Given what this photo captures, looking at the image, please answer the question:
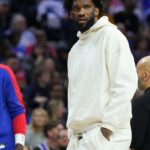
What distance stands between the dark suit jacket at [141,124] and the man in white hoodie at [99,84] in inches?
20.8

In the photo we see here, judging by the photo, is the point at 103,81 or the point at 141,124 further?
the point at 141,124

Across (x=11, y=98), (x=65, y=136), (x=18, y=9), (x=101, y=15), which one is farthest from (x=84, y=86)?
(x=18, y=9)

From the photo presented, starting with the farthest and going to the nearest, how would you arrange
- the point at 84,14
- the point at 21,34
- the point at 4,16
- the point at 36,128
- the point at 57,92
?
the point at 4,16
the point at 21,34
the point at 57,92
the point at 36,128
the point at 84,14

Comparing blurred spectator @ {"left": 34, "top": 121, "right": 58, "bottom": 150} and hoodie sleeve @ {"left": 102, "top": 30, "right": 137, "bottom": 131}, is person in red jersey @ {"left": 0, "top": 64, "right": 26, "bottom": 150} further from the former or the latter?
blurred spectator @ {"left": 34, "top": 121, "right": 58, "bottom": 150}

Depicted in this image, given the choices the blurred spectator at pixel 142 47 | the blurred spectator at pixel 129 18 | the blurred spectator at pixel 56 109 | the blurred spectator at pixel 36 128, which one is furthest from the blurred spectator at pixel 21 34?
the blurred spectator at pixel 36 128

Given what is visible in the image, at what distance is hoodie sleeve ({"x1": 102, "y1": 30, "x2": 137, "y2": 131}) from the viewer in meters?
5.57

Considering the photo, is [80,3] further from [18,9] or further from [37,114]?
[18,9]

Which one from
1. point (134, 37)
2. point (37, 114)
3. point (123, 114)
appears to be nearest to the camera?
point (123, 114)

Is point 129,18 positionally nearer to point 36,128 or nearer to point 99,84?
point 36,128

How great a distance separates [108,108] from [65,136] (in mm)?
4167

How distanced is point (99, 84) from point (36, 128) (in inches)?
213

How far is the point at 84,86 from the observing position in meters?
5.80

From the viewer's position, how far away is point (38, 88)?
1277 centimetres

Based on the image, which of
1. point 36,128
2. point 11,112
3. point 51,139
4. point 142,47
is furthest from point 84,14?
point 142,47
